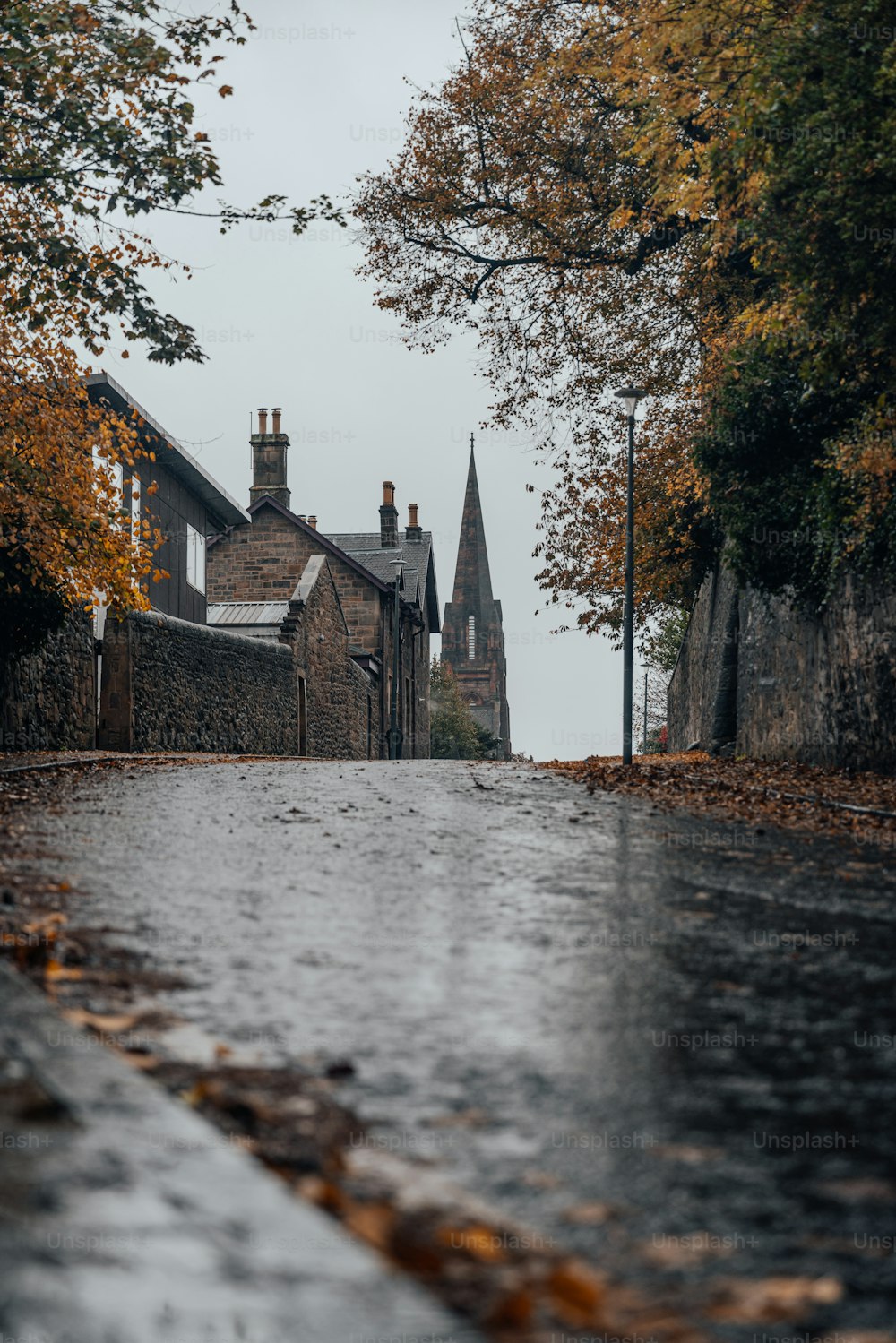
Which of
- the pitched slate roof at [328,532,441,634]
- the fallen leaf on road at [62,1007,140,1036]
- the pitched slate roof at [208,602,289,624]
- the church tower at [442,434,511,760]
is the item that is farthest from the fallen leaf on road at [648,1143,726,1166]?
the church tower at [442,434,511,760]

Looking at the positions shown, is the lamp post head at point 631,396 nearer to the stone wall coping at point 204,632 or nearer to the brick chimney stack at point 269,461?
the stone wall coping at point 204,632

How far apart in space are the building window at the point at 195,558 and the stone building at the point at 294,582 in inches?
85.0

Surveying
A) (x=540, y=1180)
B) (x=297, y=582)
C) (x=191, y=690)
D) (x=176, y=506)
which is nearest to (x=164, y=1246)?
(x=540, y=1180)

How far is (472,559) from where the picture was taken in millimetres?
96562

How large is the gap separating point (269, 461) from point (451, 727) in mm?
21788

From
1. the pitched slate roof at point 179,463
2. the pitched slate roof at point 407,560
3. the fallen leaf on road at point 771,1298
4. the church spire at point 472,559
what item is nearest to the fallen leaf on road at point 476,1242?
the fallen leaf on road at point 771,1298

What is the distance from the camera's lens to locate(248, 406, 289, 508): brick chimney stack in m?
44.2

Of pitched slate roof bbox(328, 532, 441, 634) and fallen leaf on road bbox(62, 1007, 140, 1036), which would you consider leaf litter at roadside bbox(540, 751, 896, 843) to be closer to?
fallen leaf on road bbox(62, 1007, 140, 1036)

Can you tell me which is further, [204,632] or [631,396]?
[204,632]

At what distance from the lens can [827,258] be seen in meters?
12.2

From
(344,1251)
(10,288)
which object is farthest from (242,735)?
(344,1251)

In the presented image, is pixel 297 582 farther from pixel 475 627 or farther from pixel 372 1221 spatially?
pixel 475 627

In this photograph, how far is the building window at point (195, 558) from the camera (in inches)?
1296

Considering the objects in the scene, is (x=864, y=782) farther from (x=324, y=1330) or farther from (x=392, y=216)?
(x=392, y=216)
